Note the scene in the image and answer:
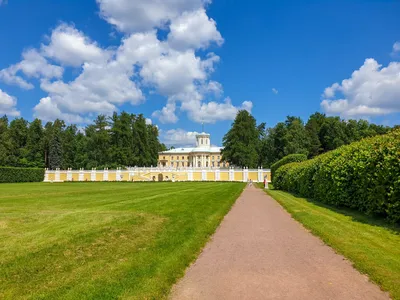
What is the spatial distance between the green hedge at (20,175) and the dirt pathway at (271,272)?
2451 inches

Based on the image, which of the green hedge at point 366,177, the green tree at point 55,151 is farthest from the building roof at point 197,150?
the green hedge at point 366,177

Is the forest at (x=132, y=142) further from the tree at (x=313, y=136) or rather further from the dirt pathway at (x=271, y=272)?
the dirt pathway at (x=271, y=272)

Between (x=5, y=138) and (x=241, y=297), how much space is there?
88.4 metres

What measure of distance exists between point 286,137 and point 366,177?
60.7m

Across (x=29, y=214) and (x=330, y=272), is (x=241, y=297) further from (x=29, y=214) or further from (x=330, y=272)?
(x=29, y=214)

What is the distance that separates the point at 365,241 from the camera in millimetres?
7645

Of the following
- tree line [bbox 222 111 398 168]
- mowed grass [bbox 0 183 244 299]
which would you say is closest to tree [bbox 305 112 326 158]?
tree line [bbox 222 111 398 168]

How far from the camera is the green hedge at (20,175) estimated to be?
5997 centimetres

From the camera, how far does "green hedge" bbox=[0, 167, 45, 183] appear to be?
5997 centimetres

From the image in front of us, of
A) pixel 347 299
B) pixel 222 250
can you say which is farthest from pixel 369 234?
pixel 347 299

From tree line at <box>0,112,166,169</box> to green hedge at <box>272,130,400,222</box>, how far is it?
6591 cm

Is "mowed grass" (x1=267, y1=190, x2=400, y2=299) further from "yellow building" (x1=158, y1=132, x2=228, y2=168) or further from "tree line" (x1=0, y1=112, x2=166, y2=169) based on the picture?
"yellow building" (x1=158, y1=132, x2=228, y2=168)

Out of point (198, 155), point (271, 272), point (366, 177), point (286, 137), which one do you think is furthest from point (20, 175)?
point (271, 272)

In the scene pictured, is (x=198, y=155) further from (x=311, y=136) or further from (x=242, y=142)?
(x=311, y=136)
